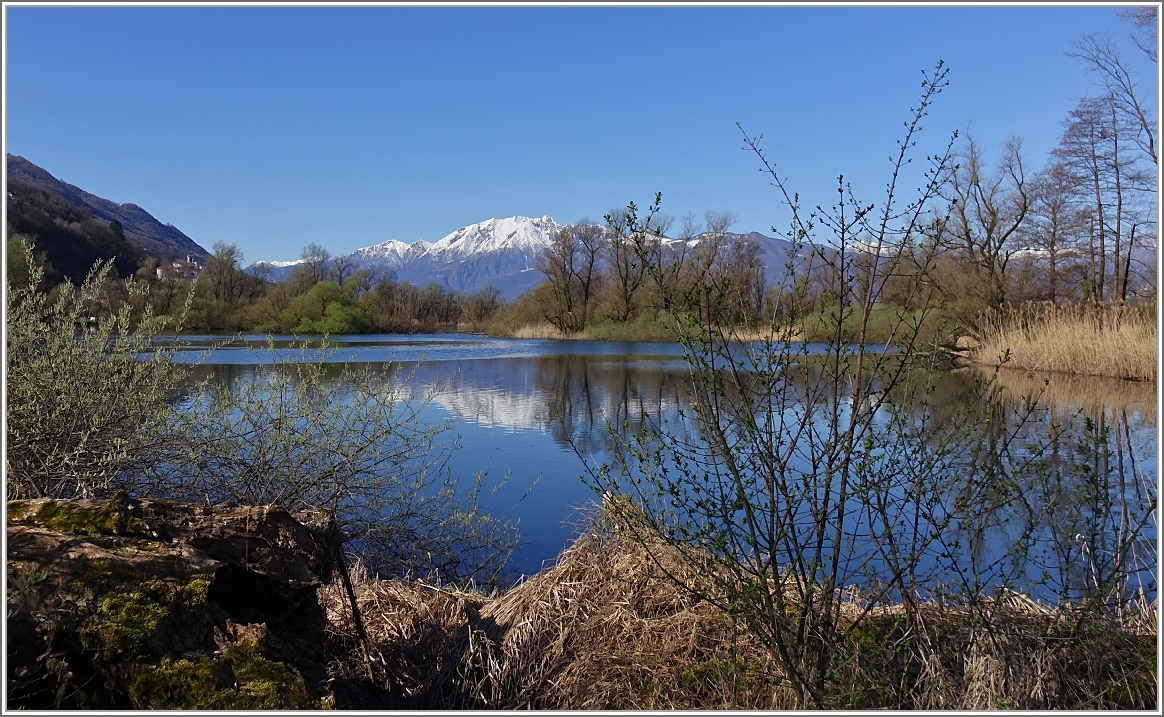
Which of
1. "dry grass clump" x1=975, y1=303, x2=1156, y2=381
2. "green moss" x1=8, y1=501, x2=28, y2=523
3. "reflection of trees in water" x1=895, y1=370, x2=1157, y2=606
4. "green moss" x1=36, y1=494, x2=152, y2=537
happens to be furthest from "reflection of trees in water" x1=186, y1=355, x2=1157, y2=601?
"green moss" x1=8, y1=501, x2=28, y2=523

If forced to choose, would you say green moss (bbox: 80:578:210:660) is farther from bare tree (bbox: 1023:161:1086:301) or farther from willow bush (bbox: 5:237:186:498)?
bare tree (bbox: 1023:161:1086:301)

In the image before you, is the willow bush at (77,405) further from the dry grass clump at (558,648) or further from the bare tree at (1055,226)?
the bare tree at (1055,226)

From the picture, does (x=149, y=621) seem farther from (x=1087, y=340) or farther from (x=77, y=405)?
(x=1087, y=340)

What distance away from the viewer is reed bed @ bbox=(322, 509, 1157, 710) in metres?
2.82

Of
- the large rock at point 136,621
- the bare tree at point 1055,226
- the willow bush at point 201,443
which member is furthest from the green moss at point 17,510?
the bare tree at point 1055,226

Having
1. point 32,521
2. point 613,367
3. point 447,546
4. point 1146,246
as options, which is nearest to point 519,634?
point 32,521

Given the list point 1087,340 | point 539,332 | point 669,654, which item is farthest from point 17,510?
point 539,332

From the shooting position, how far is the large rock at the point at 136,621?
2.03 metres

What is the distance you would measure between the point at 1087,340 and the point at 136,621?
17.9m

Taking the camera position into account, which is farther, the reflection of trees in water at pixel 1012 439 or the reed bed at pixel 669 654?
the reflection of trees in water at pixel 1012 439

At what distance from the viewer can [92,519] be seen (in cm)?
250

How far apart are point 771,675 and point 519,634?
1.11m

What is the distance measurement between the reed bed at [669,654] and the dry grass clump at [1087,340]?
11.1 m

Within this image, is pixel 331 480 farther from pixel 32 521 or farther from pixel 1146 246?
pixel 1146 246
